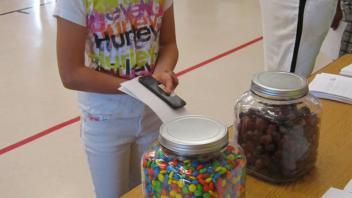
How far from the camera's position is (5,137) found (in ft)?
7.65

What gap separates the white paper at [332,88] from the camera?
1225 mm

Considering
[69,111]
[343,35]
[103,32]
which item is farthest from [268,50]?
[69,111]

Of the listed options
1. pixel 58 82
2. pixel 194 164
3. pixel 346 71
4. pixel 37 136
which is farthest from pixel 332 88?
pixel 58 82

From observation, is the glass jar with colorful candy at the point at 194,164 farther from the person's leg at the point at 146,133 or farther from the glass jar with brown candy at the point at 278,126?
the person's leg at the point at 146,133

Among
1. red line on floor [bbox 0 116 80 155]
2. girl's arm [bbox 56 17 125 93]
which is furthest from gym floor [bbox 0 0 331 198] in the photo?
girl's arm [bbox 56 17 125 93]

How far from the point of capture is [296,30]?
159 cm

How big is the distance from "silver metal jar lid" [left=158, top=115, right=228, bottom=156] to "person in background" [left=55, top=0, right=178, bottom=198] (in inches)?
10.0

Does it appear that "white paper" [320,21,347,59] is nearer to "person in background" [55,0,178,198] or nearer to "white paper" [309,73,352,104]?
"white paper" [309,73,352,104]

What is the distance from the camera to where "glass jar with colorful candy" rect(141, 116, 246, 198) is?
2.19ft

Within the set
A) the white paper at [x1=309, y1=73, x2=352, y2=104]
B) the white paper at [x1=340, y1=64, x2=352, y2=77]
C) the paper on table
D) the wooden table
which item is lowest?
the white paper at [x1=340, y1=64, x2=352, y2=77]

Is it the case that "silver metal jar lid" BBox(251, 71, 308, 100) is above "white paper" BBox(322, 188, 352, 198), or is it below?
above

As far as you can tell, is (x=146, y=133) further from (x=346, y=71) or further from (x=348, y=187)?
(x=346, y=71)

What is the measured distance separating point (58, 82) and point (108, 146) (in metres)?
1.86

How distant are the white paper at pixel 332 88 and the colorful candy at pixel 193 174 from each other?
588mm
